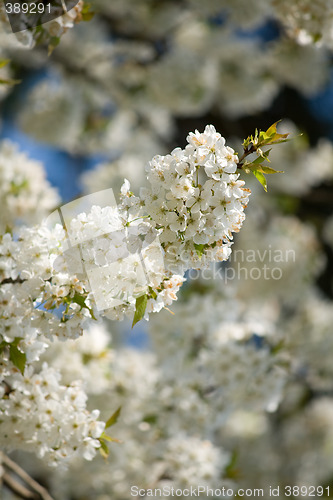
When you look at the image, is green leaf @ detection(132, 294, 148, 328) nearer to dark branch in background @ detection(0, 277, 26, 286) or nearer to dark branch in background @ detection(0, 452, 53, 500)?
dark branch in background @ detection(0, 277, 26, 286)

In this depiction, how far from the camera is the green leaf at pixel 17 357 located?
74.8 inches

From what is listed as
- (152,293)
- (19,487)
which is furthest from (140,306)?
(19,487)

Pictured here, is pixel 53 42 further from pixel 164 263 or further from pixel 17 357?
pixel 17 357

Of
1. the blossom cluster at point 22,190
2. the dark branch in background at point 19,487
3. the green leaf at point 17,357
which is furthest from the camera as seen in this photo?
the blossom cluster at point 22,190

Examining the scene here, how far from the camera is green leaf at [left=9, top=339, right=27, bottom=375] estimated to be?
1900mm

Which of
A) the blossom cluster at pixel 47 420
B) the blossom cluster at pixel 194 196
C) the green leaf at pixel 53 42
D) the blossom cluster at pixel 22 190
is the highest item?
the green leaf at pixel 53 42

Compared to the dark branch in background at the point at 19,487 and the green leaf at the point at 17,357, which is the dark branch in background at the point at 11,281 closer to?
the green leaf at the point at 17,357

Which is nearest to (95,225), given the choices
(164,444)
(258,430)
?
(164,444)

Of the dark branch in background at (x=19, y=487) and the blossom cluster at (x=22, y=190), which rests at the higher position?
the blossom cluster at (x=22, y=190)

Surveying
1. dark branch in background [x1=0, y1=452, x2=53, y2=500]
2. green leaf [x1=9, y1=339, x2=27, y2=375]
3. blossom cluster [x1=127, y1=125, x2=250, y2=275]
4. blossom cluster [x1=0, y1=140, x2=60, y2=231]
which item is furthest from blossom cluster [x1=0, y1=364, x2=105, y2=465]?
blossom cluster [x1=0, y1=140, x2=60, y2=231]

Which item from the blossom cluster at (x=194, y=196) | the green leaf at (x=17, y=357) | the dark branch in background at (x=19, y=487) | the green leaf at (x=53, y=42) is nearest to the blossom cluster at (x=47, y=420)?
the green leaf at (x=17, y=357)

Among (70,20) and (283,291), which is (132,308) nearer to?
(70,20)

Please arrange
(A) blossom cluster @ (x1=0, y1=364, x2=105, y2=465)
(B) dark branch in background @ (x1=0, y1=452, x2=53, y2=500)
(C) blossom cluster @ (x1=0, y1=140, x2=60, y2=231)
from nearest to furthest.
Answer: (A) blossom cluster @ (x1=0, y1=364, x2=105, y2=465) → (B) dark branch in background @ (x1=0, y1=452, x2=53, y2=500) → (C) blossom cluster @ (x1=0, y1=140, x2=60, y2=231)

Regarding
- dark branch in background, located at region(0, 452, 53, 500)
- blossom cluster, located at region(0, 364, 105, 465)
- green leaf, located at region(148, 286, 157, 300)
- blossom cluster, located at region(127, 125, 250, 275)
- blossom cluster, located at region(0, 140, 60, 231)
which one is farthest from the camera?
blossom cluster, located at region(0, 140, 60, 231)
